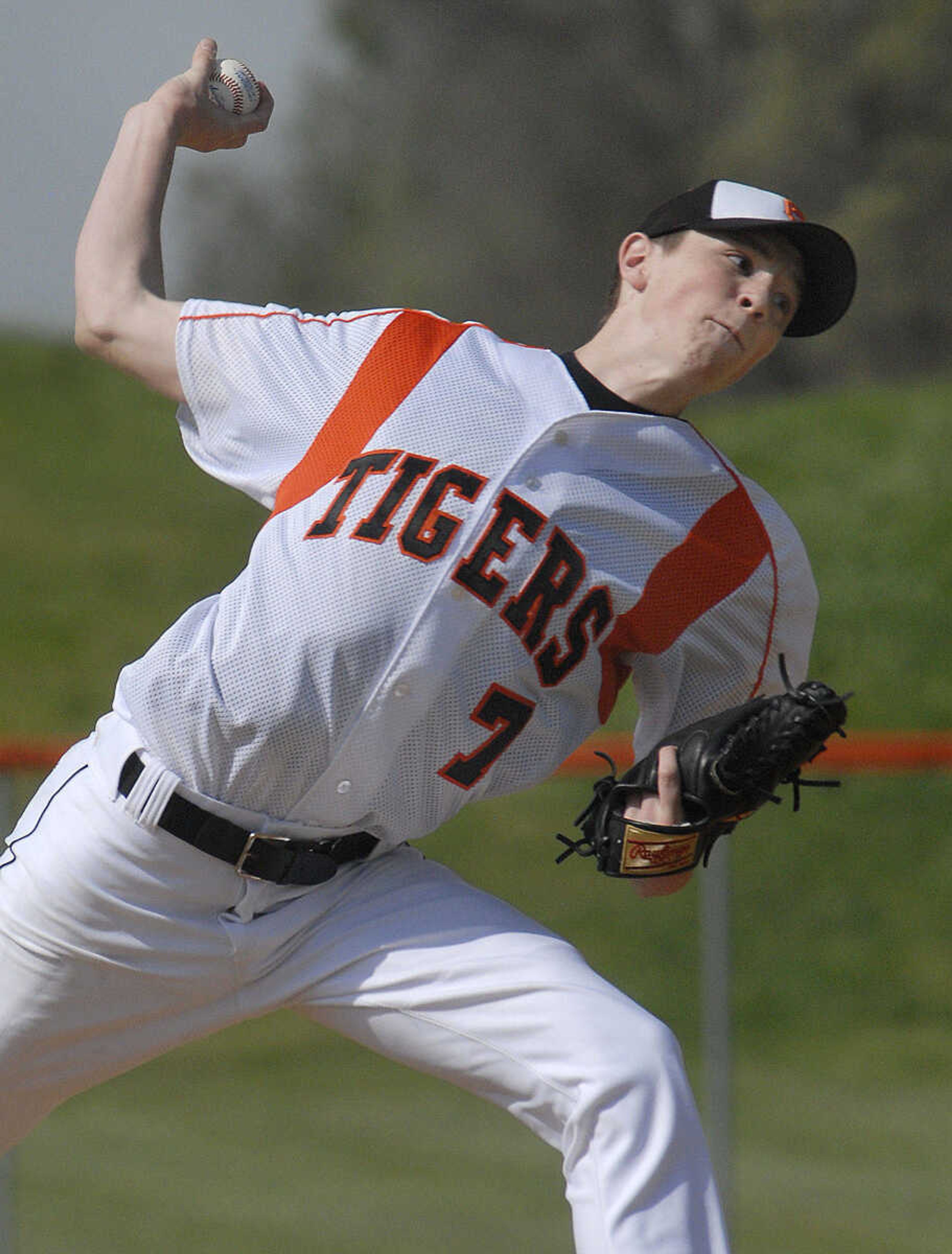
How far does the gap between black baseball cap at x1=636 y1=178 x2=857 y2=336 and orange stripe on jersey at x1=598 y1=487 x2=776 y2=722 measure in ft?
1.18

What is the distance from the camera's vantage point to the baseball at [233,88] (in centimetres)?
298

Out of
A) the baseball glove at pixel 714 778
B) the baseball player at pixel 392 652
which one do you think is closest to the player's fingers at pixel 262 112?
the baseball player at pixel 392 652

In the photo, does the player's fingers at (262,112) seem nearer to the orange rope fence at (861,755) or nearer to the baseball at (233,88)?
the baseball at (233,88)

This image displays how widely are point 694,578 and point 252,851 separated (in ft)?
2.70

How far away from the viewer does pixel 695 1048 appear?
6336 millimetres

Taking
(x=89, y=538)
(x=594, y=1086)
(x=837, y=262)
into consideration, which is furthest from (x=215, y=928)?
(x=89, y=538)

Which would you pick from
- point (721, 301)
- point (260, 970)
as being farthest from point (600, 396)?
point (260, 970)

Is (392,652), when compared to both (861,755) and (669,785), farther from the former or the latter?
(861,755)

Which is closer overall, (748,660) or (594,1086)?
(594,1086)

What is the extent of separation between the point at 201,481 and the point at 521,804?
5.56 meters

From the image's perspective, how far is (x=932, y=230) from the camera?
45.1 ft

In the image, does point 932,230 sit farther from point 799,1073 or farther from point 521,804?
point 799,1073

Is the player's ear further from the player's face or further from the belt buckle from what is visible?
the belt buckle

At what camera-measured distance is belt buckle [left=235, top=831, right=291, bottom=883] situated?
259 cm
